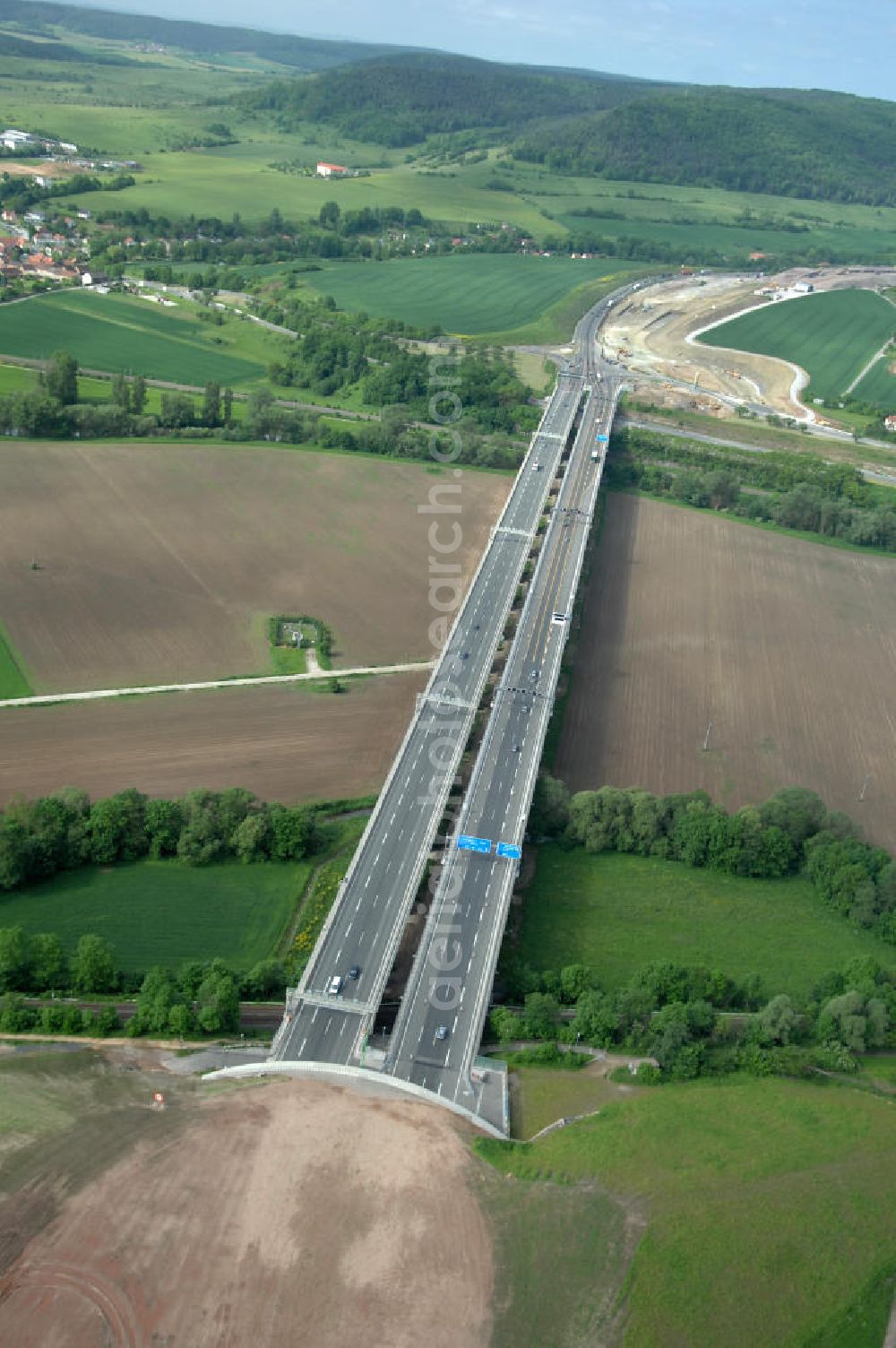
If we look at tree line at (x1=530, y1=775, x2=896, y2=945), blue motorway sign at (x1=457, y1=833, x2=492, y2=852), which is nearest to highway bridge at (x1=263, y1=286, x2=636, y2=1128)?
blue motorway sign at (x1=457, y1=833, x2=492, y2=852)

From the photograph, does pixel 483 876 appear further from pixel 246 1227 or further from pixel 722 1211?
pixel 246 1227

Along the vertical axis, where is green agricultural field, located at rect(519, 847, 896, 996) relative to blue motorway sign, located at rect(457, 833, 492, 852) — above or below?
below

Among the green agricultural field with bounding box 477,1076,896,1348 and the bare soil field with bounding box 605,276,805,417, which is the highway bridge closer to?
the green agricultural field with bounding box 477,1076,896,1348

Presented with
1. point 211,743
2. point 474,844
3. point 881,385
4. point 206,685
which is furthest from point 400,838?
point 881,385

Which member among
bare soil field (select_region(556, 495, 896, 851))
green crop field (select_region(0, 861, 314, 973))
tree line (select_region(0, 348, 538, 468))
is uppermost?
tree line (select_region(0, 348, 538, 468))

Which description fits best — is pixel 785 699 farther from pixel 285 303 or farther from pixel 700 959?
pixel 285 303

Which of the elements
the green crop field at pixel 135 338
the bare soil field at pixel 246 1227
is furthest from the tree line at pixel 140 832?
the green crop field at pixel 135 338
